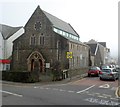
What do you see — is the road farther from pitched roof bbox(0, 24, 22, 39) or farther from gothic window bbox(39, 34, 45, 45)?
pitched roof bbox(0, 24, 22, 39)

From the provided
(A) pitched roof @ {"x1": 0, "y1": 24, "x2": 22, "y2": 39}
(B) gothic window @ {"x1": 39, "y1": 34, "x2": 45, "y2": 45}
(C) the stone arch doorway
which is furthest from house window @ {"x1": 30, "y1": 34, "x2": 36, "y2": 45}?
(A) pitched roof @ {"x1": 0, "y1": 24, "x2": 22, "y2": 39}

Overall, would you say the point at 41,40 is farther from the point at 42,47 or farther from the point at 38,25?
the point at 38,25

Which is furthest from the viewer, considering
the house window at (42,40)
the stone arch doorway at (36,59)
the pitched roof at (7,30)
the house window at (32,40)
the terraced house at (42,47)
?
the pitched roof at (7,30)

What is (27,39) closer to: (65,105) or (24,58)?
(24,58)

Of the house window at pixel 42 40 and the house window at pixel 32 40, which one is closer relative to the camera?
the house window at pixel 42 40

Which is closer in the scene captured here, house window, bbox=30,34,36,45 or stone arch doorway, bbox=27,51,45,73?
stone arch doorway, bbox=27,51,45,73

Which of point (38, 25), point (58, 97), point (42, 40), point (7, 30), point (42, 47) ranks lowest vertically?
point (58, 97)

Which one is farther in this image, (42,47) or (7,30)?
(7,30)

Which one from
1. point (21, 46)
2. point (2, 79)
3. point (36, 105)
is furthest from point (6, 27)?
point (36, 105)

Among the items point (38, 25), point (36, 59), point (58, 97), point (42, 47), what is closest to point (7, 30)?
point (38, 25)

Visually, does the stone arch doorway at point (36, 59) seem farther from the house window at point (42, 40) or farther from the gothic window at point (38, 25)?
the gothic window at point (38, 25)

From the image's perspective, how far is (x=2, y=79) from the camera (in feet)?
92.4

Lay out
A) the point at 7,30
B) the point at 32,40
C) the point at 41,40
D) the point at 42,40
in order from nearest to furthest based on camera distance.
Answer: the point at 42,40, the point at 41,40, the point at 32,40, the point at 7,30

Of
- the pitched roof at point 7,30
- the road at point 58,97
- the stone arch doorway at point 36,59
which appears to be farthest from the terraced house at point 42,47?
the road at point 58,97
